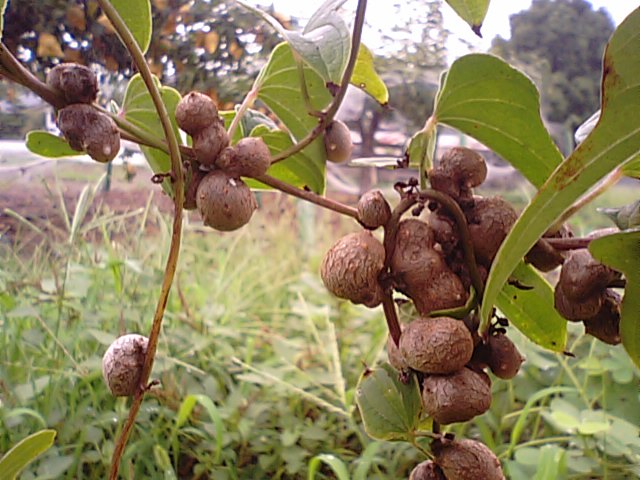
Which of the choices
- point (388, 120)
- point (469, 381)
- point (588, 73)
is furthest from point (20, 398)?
point (588, 73)

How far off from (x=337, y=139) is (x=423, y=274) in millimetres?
109

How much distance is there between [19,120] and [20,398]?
30cm

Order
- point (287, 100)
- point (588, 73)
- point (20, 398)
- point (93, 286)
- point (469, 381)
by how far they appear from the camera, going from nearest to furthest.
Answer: point (469, 381), point (287, 100), point (20, 398), point (93, 286), point (588, 73)

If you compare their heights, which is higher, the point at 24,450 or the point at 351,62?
the point at 351,62

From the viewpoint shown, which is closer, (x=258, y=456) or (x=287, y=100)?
(x=287, y=100)

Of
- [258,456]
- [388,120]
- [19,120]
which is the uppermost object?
[388,120]

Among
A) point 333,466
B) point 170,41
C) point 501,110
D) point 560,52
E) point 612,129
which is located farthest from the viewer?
point 560,52

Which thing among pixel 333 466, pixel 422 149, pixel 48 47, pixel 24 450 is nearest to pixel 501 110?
pixel 422 149

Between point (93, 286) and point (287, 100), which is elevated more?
point (287, 100)

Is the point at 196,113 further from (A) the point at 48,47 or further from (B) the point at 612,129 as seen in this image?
(A) the point at 48,47

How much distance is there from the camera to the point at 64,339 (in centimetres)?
66

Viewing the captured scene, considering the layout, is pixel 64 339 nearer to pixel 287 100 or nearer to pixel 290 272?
pixel 287 100

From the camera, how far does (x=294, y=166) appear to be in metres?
0.33

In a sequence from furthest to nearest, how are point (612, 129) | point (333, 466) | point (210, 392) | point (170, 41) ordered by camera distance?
point (170, 41) → point (210, 392) → point (333, 466) → point (612, 129)
